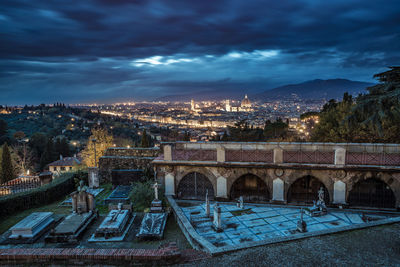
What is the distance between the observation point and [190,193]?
14.4m

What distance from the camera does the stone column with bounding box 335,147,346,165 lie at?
474 inches

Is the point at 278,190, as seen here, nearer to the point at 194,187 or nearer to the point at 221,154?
the point at 221,154

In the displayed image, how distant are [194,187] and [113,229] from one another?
5065mm

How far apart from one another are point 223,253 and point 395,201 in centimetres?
949

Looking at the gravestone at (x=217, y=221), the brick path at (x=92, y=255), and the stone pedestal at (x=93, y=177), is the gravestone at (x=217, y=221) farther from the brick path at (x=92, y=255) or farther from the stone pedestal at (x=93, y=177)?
the stone pedestal at (x=93, y=177)

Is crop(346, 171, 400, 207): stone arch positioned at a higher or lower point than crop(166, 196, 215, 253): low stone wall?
higher

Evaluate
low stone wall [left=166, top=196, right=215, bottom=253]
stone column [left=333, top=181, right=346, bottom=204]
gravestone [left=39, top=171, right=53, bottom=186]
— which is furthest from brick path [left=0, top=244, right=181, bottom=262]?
gravestone [left=39, top=171, right=53, bottom=186]

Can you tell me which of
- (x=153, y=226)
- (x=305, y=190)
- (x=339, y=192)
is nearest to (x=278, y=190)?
(x=305, y=190)

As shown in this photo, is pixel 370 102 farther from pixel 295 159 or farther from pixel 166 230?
pixel 166 230

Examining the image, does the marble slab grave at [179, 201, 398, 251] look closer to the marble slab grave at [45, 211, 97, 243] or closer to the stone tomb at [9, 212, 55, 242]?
the marble slab grave at [45, 211, 97, 243]

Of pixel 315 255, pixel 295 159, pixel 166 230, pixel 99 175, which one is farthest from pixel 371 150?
pixel 99 175

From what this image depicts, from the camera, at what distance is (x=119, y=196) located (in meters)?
14.8

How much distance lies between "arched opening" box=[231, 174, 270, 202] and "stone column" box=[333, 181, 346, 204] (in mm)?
3222

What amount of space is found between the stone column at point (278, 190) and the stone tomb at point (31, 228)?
1097 cm
